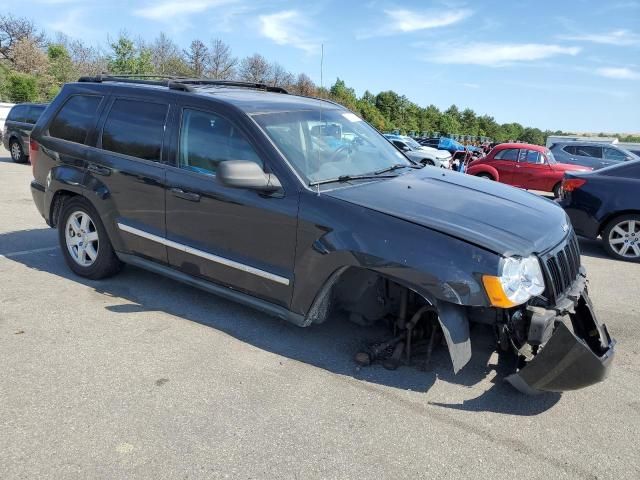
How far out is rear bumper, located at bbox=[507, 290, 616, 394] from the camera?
9.30ft

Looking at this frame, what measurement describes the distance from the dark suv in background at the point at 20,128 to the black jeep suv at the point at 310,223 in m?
11.5

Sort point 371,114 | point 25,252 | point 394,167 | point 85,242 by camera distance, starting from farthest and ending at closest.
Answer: point 371,114 → point 25,252 → point 85,242 → point 394,167

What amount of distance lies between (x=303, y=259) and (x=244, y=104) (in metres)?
1.37

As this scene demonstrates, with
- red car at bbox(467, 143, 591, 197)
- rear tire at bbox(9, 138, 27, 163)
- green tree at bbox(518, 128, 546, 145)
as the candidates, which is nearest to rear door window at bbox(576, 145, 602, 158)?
red car at bbox(467, 143, 591, 197)

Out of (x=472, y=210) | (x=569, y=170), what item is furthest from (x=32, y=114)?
(x=569, y=170)

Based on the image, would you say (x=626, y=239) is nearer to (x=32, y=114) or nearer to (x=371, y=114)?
(x=32, y=114)

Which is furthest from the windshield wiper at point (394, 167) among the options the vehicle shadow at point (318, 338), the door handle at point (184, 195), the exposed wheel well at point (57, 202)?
the exposed wheel well at point (57, 202)

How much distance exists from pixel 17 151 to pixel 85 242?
12.5 m

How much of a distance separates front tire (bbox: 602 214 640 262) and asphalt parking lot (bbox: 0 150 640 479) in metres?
3.16

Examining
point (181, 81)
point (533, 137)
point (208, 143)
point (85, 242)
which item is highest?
point (181, 81)

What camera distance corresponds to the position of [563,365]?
2.88 metres

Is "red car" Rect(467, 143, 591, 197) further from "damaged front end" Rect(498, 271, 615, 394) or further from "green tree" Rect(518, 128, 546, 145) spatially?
"green tree" Rect(518, 128, 546, 145)

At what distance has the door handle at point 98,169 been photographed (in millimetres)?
4672

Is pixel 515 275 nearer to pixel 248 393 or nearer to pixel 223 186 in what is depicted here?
pixel 248 393
